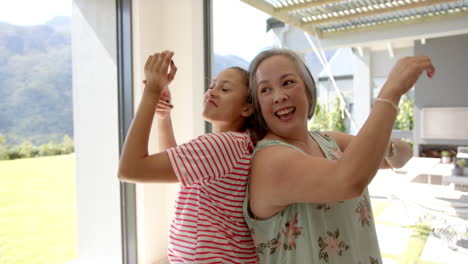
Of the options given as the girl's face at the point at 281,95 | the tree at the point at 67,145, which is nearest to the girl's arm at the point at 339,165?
the girl's face at the point at 281,95

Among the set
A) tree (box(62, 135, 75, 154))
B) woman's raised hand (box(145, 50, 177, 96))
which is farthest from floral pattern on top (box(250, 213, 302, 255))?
tree (box(62, 135, 75, 154))

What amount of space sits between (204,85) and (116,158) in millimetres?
834

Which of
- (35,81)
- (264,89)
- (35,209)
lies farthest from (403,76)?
(35,209)

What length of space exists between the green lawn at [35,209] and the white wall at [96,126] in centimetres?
14

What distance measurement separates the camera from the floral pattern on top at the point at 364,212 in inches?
34.3

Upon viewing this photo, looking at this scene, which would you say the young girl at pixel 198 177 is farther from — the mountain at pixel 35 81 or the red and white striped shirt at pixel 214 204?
the mountain at pixel 35 81

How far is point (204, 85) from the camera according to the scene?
8.82ft

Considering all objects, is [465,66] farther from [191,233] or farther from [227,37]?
[191,233]

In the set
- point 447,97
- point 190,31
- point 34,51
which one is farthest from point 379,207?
point 34,51

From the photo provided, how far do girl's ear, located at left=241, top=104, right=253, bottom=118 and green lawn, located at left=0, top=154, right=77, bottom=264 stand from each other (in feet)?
5.48

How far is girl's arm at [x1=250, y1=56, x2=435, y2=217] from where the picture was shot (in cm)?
62

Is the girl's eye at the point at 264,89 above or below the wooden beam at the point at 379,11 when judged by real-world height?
below

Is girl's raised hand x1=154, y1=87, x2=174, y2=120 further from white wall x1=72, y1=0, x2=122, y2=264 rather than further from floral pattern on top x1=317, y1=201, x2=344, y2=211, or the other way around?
white wall x1=72, y1=0, x2=122, y2=264

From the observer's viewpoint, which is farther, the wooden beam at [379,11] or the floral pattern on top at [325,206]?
the wooden beam at [379,11]
